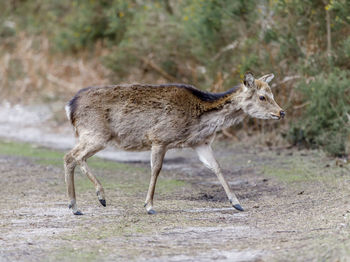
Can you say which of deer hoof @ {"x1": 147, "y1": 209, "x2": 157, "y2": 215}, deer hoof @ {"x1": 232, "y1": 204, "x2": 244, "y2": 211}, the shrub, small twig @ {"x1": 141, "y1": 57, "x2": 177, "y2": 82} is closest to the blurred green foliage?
the shrub

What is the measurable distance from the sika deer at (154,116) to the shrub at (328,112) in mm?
3553

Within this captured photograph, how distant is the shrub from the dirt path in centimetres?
38

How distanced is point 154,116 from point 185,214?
1476 millimetres

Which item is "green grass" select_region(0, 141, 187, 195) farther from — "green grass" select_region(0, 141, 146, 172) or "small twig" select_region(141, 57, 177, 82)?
"small twig" select_region(141, 57, 177, 82)

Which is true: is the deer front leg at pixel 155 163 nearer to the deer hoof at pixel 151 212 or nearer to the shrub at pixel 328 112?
the deer hoof at pixel 151 212

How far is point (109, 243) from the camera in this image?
6719 millimetres

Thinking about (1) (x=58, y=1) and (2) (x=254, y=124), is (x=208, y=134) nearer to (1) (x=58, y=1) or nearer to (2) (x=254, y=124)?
(2) (x=254, y=124)

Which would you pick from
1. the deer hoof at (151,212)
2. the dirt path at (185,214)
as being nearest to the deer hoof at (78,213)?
the dirt path at (185,214)

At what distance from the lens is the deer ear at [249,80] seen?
9269 mm

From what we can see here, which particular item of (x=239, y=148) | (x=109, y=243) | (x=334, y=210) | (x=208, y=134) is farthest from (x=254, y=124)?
(x=109, y=243)

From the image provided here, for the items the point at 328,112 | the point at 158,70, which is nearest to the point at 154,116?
the point at 328,112

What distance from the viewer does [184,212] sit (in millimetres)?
8516

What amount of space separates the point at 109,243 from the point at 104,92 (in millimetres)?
3037

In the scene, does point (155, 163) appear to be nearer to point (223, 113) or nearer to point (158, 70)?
point (223, 113)
